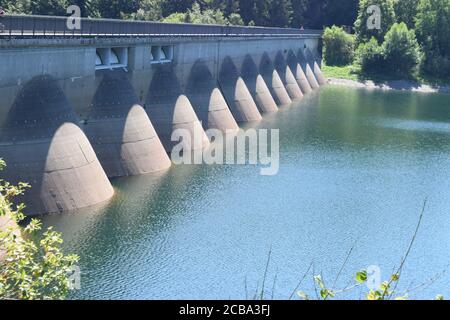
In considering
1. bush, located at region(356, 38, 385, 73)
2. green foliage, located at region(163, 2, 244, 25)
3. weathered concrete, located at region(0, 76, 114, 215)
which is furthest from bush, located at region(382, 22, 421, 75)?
weathered concrete, located at region(0, 76, 114, 215)

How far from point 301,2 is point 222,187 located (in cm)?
7746

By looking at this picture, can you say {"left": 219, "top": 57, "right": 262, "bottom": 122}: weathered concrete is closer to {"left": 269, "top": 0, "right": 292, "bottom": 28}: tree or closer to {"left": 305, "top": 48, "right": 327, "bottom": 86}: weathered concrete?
{"left": 305, "top": 48, "right": 327, "bottom": 86}: weathered concrete

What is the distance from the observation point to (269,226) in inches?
1100

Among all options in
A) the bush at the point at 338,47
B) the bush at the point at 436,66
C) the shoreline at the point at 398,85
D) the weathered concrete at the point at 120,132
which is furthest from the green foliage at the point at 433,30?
the weathered concrete at the point at 120,132

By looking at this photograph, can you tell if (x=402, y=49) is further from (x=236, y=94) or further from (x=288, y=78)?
(x=236, y=94)

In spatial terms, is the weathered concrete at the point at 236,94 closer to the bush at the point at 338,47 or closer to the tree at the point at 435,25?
the bush at the point at 338,47

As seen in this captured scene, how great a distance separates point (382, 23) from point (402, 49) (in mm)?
8228

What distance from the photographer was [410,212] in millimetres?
30938

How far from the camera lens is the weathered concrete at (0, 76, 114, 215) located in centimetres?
2728

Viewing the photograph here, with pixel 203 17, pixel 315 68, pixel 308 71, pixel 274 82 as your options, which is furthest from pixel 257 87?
pixel 203 17

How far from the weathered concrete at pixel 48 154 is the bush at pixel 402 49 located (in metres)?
64.3

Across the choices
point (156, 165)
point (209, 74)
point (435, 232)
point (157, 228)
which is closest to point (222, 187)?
point (156, 165)

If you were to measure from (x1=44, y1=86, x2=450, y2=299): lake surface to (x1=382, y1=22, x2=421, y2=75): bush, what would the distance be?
44.3m
